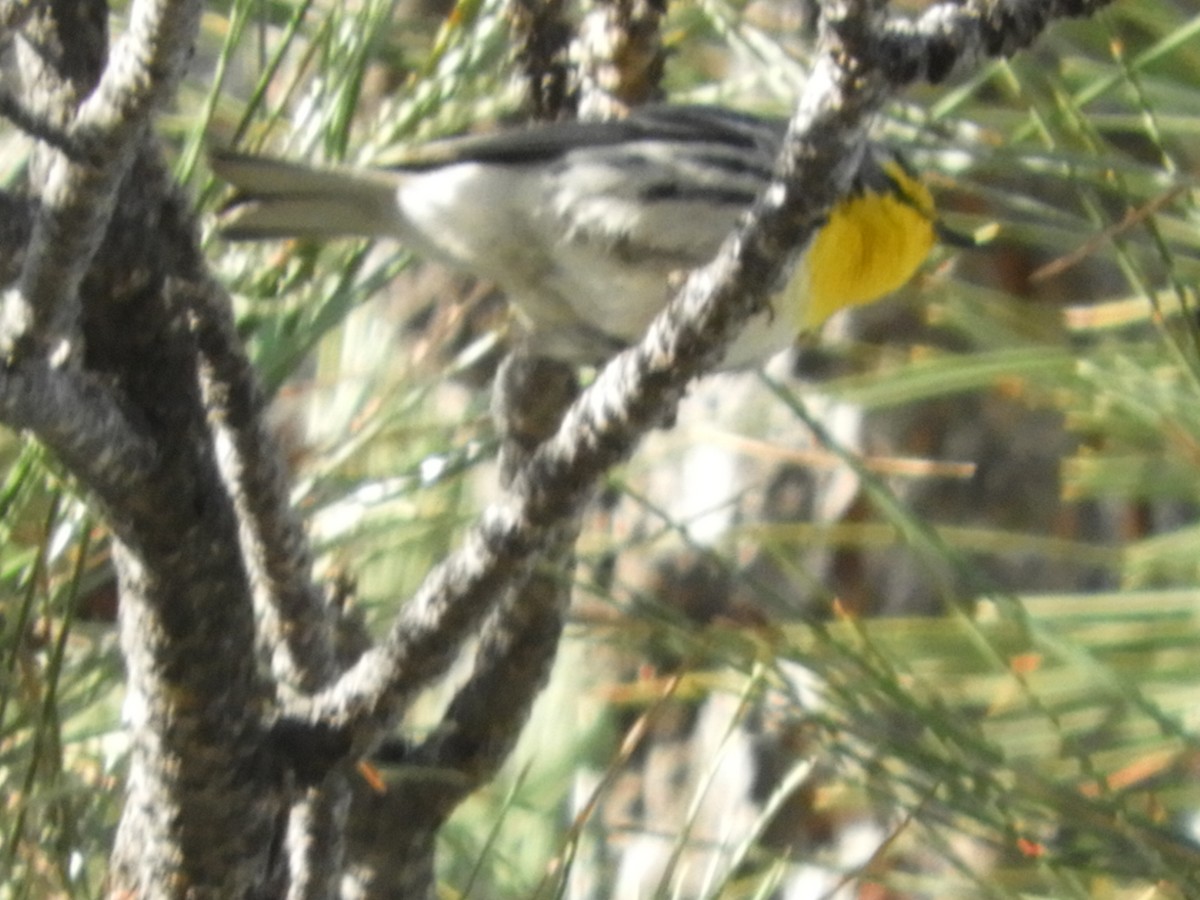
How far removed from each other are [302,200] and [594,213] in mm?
219

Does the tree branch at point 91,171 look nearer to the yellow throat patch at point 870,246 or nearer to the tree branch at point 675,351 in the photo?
the tree branch at point 675,351

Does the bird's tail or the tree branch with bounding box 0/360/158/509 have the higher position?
the bird's tail

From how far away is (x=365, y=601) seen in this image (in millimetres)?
1165

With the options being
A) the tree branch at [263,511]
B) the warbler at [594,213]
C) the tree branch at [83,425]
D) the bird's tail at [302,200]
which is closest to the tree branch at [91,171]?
the tree branch at [83,425]

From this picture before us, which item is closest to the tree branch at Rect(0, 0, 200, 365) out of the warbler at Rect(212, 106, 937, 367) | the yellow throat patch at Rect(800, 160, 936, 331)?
the warbler at Rect(212, 106, 937, 367)

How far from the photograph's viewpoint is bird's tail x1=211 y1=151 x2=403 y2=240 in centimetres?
94

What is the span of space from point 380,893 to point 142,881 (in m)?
0.21

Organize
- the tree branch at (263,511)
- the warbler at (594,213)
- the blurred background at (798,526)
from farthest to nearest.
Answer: the warbler at (594,213) < the blurred background at (798,526) < the tree branch at (263,511)

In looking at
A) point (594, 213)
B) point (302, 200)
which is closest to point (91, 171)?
point (302, 200)

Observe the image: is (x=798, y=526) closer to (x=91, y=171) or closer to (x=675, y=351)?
(x=675, y=351)

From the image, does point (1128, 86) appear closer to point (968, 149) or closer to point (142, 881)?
point (968, 149)

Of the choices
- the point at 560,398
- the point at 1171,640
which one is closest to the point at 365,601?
the point at 560,398

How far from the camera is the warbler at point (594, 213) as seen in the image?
1.17 meters

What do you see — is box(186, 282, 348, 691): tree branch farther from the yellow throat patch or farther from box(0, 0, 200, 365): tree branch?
the yellow throat patch
